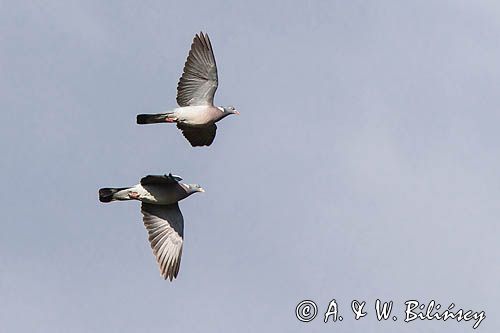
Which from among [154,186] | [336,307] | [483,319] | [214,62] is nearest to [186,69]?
[214,62]

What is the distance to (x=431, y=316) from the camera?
30.4 m

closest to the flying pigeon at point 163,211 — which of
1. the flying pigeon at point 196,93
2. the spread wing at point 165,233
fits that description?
the spread wing at point 165,233

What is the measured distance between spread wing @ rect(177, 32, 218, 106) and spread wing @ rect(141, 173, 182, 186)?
2.60 metres

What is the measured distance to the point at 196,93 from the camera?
32.0 meters

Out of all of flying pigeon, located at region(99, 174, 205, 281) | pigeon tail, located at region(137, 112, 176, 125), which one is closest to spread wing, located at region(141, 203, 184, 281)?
flying pigeon, located at region(99, 174, 205, 281)

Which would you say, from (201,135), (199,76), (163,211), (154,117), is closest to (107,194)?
(163,211)

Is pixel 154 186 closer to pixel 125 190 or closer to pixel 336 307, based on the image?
pixel 125 190

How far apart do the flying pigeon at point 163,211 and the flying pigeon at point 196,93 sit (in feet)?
5.91

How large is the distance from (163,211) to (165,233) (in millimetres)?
598

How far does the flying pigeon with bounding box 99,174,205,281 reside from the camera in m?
30.3

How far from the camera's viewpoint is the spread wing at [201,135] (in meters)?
32.7

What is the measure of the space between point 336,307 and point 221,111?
6053 mm

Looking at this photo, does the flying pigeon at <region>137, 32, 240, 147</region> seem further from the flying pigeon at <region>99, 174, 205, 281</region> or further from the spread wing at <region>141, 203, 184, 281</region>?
the spread wing at <region>141, 203, 184, 281</region>

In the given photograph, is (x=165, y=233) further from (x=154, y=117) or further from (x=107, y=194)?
(x=154, y=117)
